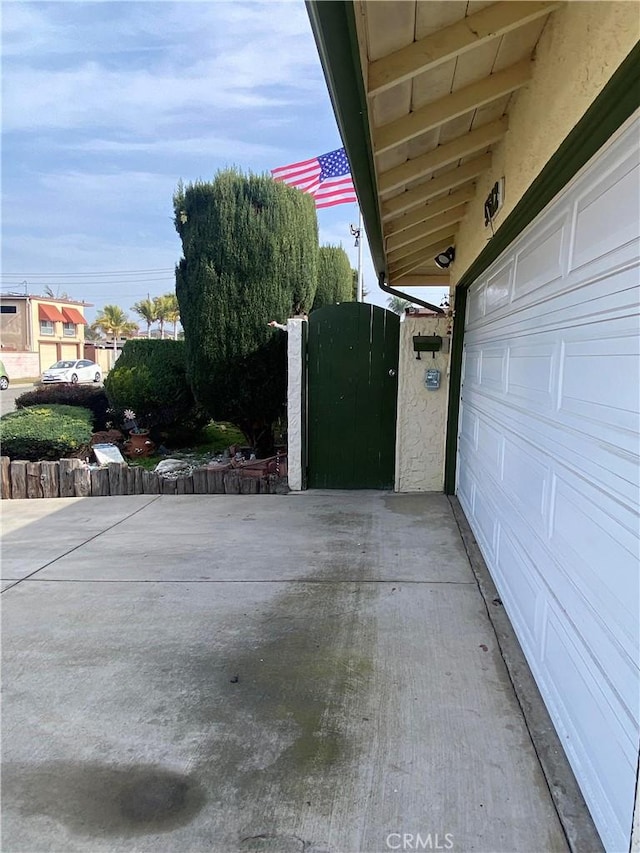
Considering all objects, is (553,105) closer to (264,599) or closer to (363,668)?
(363,668)

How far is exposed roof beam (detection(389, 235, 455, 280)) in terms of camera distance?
6.36 m

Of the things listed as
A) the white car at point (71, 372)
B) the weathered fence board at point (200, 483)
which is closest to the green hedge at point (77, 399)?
the weathered fence board at point (200, 483)

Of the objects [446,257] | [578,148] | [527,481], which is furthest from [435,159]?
[446,257]

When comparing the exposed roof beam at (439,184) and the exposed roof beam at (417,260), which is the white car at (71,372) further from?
the exposed roof beam at (439,184)

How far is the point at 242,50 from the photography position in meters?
3.47

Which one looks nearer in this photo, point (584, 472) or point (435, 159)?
point (584, 472)

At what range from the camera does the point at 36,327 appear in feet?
127

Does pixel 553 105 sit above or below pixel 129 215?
below

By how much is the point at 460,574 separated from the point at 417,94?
3022 mm

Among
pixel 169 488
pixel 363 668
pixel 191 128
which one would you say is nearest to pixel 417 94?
pixel 363 668

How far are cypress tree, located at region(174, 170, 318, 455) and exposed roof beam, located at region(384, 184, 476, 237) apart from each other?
3.37 metres

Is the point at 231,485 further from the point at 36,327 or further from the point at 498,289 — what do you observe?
the point at 36,327

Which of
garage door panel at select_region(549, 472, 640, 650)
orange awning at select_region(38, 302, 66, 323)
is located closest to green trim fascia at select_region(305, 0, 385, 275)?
garage door panel at select_region(549, 472, 640, 650)

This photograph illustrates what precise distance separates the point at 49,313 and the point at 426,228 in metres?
41.9
